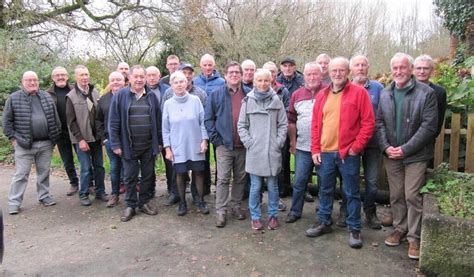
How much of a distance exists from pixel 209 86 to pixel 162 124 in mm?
1206

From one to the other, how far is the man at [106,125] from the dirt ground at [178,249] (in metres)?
0.40

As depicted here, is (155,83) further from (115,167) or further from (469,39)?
(469,39)

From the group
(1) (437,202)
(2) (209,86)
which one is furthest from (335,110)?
(2) (209,86)

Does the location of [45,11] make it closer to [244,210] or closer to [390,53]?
[244,210]

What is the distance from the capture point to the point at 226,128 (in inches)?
191

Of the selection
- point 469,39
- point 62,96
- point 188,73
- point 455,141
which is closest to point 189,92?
point 188,73

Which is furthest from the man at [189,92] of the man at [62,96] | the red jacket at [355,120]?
the red jacket at [355,120]

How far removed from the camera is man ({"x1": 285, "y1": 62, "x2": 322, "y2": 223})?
4.69m

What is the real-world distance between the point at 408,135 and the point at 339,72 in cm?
95

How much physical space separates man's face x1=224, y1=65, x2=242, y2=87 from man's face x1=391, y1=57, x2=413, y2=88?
70.5 inches

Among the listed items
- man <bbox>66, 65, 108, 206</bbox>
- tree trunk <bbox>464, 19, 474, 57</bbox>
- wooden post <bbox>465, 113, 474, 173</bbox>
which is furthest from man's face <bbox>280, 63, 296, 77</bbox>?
tree trunk <bbox>464, 19, 474, 57</bbox>

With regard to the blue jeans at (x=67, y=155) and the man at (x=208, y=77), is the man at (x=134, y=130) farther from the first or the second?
the blue jeans at (x=67, y=155)

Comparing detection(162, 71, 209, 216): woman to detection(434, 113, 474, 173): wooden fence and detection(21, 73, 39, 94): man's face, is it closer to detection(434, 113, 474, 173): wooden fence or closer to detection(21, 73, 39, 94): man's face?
detection(21, 73, 39, 94): man's face

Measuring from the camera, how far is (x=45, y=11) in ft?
48.6
